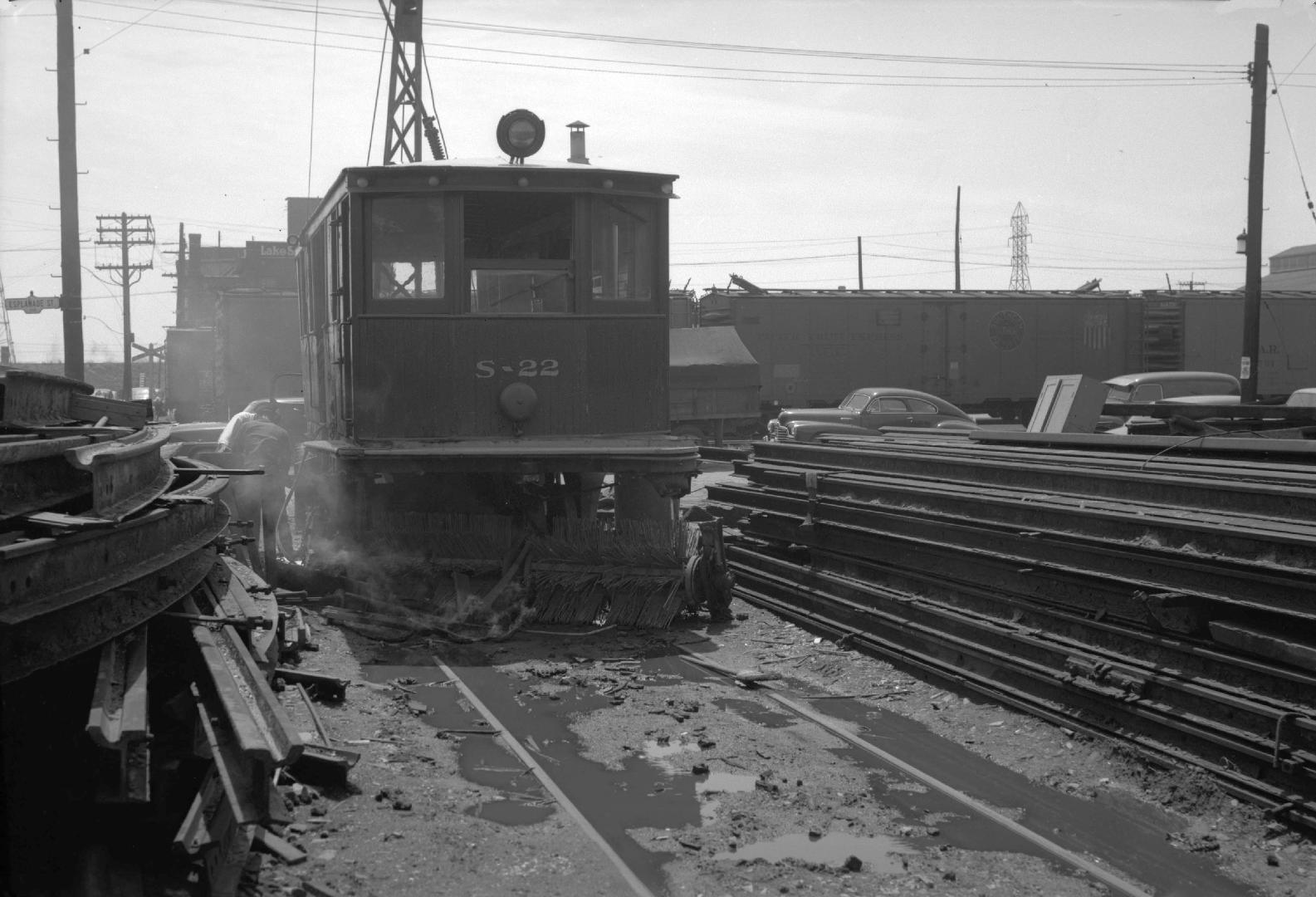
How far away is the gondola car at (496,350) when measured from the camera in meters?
9.16

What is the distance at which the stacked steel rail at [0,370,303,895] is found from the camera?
3646 mm

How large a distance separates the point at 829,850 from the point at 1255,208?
18980mm

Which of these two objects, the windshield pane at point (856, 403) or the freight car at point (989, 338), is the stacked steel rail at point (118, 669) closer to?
the windshield pane at point (856, 403)

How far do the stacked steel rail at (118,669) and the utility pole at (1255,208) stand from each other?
60.1 feet

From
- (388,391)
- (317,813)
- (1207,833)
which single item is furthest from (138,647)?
(388,391)

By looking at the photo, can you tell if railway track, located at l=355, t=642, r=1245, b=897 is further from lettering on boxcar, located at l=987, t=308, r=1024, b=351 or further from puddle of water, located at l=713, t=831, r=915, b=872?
lettering on boxcar, located at l=987, t=308, r=1024, b=351

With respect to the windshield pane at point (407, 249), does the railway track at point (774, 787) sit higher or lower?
lower

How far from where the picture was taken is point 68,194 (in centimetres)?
1817

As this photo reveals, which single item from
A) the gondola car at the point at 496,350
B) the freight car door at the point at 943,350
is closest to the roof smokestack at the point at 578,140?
the gondola car at the point at 496,350

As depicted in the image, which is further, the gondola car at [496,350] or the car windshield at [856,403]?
the car windshield at [856,403]

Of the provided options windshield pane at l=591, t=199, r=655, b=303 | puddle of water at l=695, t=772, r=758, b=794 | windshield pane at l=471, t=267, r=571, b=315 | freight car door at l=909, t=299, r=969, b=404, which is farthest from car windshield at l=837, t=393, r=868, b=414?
puddle of water at l=695, t=772, r=758, b=794

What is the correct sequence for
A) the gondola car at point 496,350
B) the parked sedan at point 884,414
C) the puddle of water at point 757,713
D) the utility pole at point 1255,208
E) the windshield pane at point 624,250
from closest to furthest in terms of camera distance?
1. the puddle of water at point 757,713
2. the gondola car at point 496,350
3. the windshield pane at point 624,250
4. the utility pole at point 1255,208
5. the parked sedan at point 884,414

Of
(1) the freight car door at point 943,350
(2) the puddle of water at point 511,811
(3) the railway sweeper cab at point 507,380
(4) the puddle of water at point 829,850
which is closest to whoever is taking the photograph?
(4) the puddle of water at point 829,850

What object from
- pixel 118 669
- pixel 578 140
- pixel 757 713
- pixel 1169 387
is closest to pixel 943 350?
pixel 1169 387
